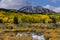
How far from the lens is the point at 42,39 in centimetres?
3278

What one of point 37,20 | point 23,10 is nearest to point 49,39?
point 37,20

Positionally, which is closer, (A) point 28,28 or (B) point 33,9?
(A) point 28,28

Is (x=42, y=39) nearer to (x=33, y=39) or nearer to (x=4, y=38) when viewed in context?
(x=33, y=39)

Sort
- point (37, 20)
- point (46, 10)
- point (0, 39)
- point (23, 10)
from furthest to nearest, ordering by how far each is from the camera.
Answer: point (46, 10)
point (23, 10)
point (37, 20)
point (0, 39)

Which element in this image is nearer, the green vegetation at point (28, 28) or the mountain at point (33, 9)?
the green vegetation at point (28, 28)

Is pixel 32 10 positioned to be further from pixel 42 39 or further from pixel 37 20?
pixel 42 39

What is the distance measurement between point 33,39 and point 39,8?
14664 centimetres

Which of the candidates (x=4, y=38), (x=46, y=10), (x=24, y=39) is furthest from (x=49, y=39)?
(x=46, y=10)

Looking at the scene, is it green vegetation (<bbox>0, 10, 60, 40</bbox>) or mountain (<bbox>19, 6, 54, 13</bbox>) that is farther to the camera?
mountain (<bbox>19, 6, 54, 13</bbox>)

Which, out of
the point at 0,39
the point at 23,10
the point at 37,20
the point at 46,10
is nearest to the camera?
the point at 0,39

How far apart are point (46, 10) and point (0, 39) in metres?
152

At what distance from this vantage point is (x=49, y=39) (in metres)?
31.8

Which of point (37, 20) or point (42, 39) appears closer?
point (42, 39)

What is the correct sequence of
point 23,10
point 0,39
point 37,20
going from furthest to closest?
1. point 23,10
2. point 37,20
3. point 0,39
